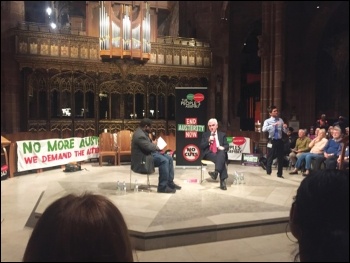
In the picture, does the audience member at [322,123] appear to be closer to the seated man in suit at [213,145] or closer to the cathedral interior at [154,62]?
the cathedral interior at [154,62]

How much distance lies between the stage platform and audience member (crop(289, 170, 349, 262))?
10.4ft

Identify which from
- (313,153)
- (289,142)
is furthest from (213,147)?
(289,142)

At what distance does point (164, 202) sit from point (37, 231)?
4.82 meters

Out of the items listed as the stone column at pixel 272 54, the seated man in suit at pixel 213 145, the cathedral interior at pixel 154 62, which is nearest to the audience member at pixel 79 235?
the seated man in suit at pixel 213 145

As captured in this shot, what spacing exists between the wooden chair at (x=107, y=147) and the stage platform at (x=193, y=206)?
1.34 metres

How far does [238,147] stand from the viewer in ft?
34.3

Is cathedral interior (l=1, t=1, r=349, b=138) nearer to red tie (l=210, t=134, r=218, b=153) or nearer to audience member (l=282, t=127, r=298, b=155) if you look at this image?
audience member (l=282, t=127, r=298, b=155)

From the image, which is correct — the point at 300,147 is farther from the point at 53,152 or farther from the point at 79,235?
the point at 79,235

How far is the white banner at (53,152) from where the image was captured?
26.9ft

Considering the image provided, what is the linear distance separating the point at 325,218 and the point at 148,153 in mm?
5195

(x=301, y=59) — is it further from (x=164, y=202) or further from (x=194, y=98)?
(x=164, y=202)

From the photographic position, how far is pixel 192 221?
14.7 ft

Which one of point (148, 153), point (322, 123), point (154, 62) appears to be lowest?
point (148, 153)

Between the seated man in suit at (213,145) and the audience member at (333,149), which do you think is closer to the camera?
the seated man in suit at (213,145)
